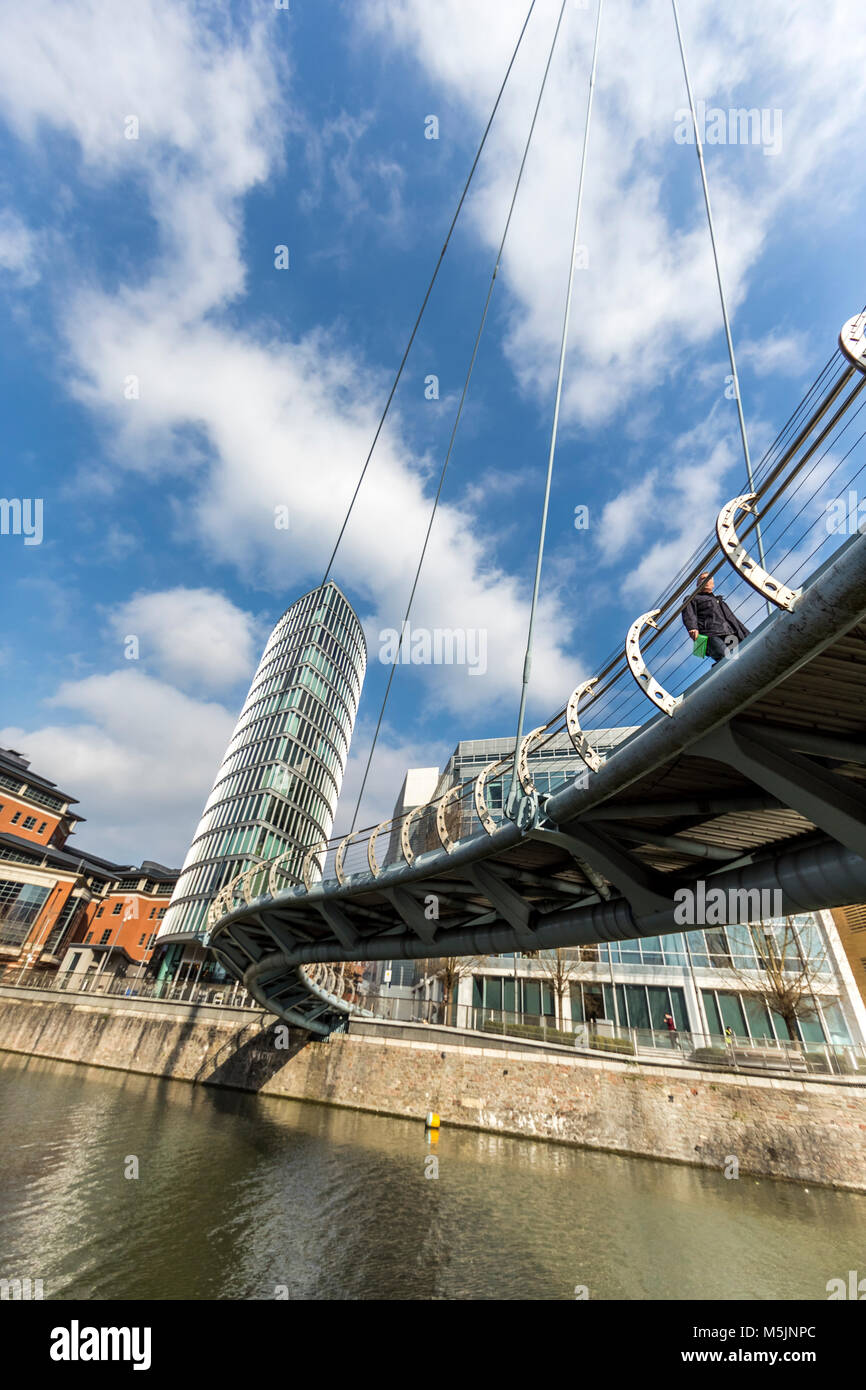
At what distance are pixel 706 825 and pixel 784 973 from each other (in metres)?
29.6

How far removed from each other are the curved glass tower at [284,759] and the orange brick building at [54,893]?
8823 mm

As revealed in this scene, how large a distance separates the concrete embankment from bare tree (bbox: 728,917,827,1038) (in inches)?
259

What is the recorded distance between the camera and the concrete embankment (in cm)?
2072

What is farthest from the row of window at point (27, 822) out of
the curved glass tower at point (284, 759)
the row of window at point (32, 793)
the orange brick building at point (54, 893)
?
the curved glass tower at point (284, 759)

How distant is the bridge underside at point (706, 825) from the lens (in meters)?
4.40

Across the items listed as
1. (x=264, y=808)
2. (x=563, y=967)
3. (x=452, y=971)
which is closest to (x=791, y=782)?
(x=563, y=967)

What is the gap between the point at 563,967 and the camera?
109 ft

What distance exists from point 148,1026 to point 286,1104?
1180 centimetres

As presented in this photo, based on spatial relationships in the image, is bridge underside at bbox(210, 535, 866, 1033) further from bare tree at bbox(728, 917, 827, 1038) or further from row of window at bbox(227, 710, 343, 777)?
row of window at bbox(227, 710, 343, 777)

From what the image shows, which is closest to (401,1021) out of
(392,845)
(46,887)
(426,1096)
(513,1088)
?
(426,1096)

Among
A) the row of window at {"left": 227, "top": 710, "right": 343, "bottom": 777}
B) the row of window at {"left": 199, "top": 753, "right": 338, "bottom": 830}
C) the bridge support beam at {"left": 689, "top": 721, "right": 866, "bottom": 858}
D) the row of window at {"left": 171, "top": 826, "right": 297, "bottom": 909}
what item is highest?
the row of window at {"left": 227, "top": 710, "right": 343, "bottom": 777}

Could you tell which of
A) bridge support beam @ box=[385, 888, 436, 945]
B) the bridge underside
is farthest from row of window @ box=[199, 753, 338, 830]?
bridge support beam @ box=[385, 888, 436, 945]

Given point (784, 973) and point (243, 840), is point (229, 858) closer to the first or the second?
point (243, 840)
